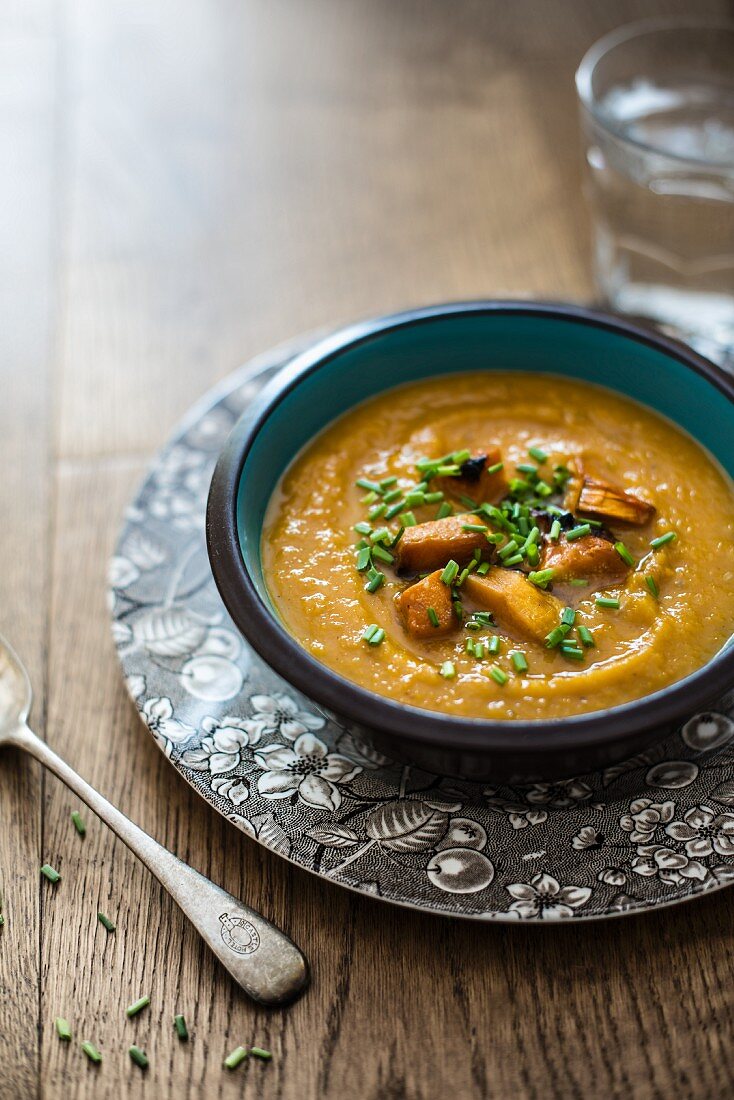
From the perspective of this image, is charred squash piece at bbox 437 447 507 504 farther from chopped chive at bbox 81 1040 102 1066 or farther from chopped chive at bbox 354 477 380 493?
chopped chive at bbox 81 1040 102 1066

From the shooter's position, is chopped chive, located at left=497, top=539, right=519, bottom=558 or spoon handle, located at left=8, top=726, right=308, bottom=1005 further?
chopped chive, located at left=497, top=539, right=519, bottom=558

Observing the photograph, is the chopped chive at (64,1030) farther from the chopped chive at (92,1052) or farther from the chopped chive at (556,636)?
the chopped chive at (556,636)

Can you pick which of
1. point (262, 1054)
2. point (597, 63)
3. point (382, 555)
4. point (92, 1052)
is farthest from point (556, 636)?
point (597, 63)

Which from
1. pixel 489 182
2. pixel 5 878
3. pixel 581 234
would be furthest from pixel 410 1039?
pixel 489 182

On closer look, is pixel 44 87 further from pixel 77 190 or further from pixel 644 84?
pixel 644 84

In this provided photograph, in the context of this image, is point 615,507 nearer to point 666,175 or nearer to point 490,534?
point 490,534

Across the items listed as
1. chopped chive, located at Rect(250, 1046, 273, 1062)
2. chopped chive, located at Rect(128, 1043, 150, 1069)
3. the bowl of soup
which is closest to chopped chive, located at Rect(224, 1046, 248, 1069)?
chopped chive, located at Rect(250, 1046, 273, 1062)
